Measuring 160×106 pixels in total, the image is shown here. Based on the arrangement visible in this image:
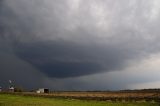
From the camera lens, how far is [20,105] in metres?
65.9

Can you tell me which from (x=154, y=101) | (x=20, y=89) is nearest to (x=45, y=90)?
(x=20, y=89)

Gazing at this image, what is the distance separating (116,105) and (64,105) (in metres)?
11.2

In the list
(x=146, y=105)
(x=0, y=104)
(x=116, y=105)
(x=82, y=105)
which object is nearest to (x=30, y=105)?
(x=0, y=104)

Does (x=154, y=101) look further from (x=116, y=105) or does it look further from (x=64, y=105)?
(x=64, y=105)

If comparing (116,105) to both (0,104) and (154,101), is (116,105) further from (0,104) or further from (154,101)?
(0,104)

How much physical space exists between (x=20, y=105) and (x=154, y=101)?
3189 cm

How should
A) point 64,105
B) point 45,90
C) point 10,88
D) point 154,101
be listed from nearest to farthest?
point 64,105
point 154,101
point 10,88
point 45,90

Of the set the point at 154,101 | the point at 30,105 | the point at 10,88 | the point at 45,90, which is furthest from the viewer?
the point at 45,90

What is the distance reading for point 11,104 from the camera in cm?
6719

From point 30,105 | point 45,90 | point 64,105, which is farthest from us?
point 45,90

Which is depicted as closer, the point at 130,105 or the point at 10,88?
the point at 130,105

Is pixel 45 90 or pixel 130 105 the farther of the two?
pixel 45 90

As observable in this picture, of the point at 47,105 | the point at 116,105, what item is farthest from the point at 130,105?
the point at 47,105

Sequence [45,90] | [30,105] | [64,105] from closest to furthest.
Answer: [30,105], [64,105], [45,90]
